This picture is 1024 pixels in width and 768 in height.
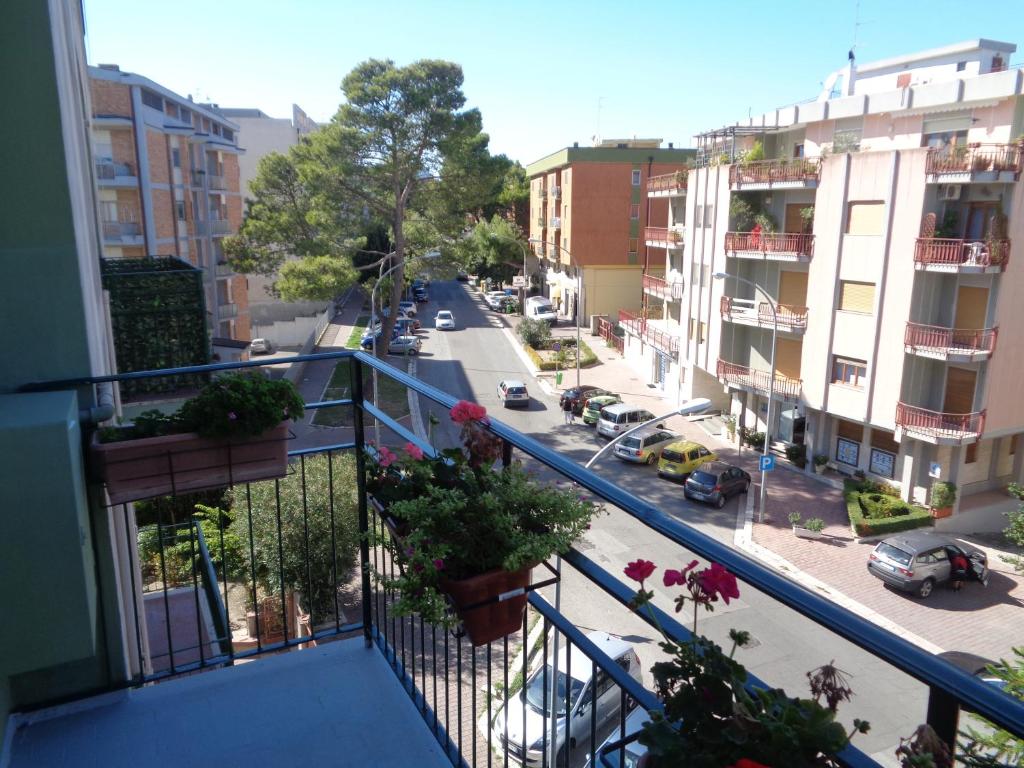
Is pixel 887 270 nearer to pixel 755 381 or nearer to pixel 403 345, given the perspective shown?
pixel 755 381

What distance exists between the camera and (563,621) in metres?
2.22

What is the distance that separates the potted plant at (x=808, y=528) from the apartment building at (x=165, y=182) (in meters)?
14.8

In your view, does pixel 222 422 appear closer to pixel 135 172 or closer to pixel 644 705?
pixel 644 705

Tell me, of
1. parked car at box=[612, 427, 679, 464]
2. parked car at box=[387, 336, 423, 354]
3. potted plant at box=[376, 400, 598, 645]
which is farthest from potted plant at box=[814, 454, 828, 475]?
potted plant at box=[376, 400, 598, 645]

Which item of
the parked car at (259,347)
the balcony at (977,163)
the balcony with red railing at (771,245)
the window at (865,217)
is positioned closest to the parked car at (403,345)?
the parked car at (259,347)

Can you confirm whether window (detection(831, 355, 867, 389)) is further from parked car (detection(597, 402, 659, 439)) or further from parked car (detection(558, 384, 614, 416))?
parked car (detection(558, 384, 614, 416))

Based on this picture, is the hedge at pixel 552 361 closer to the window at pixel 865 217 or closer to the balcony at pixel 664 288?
the balcony at pixel 664 288

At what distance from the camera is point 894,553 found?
15.4 meters

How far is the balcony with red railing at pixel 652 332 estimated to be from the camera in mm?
29000

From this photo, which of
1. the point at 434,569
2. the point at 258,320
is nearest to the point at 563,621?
the point at 434,569

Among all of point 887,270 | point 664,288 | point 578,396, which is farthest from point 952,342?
point 664,288

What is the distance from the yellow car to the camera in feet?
69.3

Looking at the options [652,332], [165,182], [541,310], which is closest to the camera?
[165,182]

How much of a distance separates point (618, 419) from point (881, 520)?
26.9 feet
